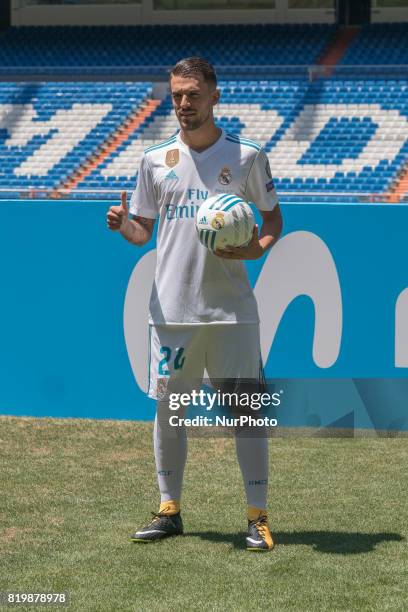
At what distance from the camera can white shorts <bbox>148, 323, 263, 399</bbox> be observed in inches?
181

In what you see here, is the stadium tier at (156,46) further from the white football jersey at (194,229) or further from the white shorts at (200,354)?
the white shorts at (200,354)

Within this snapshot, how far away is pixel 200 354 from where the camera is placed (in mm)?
4668

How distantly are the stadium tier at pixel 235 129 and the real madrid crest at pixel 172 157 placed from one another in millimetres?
11775

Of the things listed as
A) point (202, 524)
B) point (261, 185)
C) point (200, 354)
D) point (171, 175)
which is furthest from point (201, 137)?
point (202, 524)

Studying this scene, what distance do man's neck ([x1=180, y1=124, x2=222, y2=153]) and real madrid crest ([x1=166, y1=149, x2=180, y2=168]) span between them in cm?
6

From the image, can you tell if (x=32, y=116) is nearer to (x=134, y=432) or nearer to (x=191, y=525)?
(x=134, y=432)

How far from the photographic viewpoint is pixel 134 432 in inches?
278

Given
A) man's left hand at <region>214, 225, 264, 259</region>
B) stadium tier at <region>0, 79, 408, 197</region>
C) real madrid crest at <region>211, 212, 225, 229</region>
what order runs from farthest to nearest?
stadium tier at <region>0, 79, 408, 197</region> → man's left hand at <region>214, 225, 264, 259</region> → real madrid crest at <region>211, 212, 225, 229</region>

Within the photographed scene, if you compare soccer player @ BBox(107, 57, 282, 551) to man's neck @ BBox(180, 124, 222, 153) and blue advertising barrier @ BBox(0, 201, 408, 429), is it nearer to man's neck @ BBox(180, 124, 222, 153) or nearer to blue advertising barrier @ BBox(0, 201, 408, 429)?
man's neck @ BBox(180, 124, 222, 153)

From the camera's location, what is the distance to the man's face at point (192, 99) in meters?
4.48

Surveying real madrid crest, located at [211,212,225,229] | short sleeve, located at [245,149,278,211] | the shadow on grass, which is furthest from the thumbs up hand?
the shadow on grass

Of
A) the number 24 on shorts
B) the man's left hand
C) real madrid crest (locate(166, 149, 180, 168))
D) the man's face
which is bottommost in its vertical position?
the number 24 on shorts

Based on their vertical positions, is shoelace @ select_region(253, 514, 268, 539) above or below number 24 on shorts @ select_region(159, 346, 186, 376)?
below

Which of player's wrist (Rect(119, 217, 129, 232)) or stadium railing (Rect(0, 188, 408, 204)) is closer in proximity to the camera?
player's wrist (Rect(119, 217, 129, 232))
